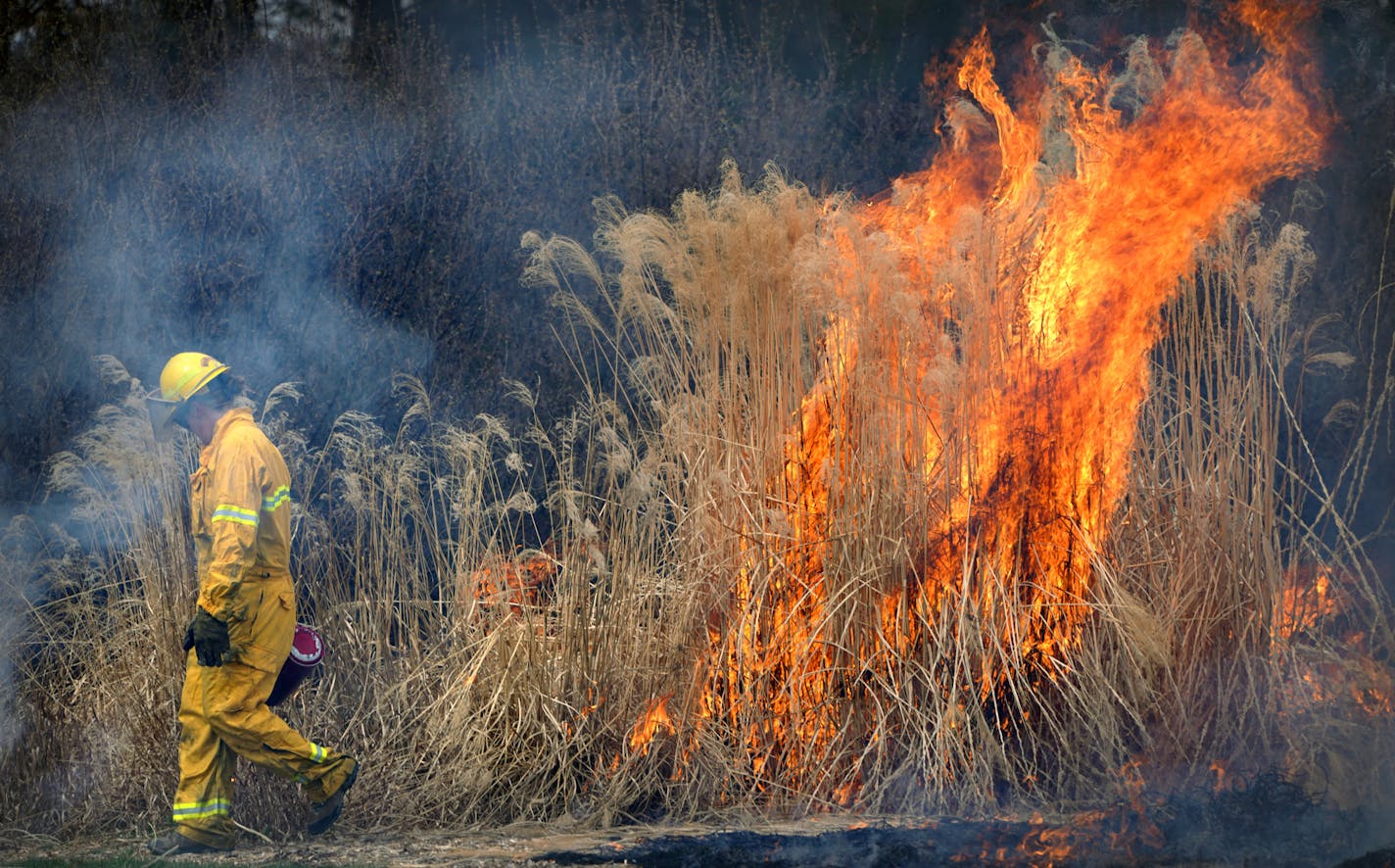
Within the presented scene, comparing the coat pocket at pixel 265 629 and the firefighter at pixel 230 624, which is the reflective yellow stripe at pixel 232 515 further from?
the coat pocket at pixel 265 629

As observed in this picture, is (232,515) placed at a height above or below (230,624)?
above

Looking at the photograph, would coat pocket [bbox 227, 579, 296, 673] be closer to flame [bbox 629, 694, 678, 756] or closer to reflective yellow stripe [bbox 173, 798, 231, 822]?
reflective yellow stripe [bbox 173, 798, 231, 822]

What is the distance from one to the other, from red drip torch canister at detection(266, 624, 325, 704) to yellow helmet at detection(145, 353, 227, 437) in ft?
3.29

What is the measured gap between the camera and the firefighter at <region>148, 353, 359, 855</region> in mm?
4973

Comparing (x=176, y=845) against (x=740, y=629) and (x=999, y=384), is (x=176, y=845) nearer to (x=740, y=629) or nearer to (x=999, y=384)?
(x=740, y=629)

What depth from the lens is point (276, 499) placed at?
5.24 meters

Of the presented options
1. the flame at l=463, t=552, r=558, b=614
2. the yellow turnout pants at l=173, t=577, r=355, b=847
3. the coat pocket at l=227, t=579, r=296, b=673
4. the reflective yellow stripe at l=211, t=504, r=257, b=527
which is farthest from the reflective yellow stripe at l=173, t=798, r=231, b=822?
the flame at l=463, t=552, r=558, b=614

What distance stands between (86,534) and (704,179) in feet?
11.6

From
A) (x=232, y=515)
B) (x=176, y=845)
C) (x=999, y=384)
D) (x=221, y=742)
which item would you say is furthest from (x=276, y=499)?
(x=999, y=384)

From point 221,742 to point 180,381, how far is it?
1371 millimetres

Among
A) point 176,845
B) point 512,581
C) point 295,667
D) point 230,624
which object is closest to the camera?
point 230,624

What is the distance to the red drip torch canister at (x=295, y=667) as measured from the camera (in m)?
5.27

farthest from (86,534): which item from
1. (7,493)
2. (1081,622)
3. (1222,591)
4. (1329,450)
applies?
(1329,450)

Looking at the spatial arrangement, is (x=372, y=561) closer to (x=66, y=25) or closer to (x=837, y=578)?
(x=837, y=578)
